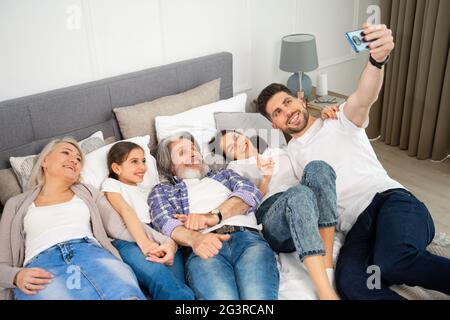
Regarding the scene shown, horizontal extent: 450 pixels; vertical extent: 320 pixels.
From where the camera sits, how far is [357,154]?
1954 millimetres

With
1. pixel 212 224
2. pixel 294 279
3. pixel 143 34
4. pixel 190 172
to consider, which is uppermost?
pixel 143 34

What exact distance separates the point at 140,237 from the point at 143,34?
4.61 ft

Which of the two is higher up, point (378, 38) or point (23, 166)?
point (378, 38)

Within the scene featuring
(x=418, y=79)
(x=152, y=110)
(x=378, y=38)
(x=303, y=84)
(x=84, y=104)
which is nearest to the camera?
(x=378, y=38)

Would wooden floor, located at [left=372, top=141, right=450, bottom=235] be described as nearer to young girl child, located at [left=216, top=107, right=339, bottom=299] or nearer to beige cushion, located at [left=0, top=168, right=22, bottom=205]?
young girl child, located at [left=216, top=107, right=339, bottom=299]

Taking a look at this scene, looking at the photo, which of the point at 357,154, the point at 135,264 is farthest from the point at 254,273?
the point at 357,154

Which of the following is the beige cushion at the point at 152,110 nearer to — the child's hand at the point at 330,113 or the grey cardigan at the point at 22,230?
the grey cardigan at the point at 22,230

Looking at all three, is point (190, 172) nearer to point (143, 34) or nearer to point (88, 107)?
point (88, 107)

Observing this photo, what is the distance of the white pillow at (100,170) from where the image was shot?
2041mm

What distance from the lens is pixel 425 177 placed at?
3197 mm

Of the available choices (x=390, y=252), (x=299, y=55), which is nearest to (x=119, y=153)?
(x=390, y=252)

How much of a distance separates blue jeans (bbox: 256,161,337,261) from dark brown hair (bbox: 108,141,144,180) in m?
0.72
